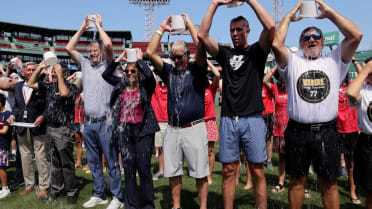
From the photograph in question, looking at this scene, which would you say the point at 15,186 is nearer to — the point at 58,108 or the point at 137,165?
the point at 58,108

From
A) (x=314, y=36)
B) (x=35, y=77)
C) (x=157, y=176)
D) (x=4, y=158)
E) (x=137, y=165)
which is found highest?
(x=314, y=36)

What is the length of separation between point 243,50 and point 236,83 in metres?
0.40

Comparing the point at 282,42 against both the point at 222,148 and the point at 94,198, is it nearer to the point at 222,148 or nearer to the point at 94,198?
the point at 222,148

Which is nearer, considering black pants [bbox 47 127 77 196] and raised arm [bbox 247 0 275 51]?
raised arm [bbox 247 0 275 51]

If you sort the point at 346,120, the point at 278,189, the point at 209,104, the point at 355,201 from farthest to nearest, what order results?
the point at 209,104 → the point at 346,120 → the point at 278,189 → the point at 355,201

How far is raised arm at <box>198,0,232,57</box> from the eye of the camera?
3.06 meters

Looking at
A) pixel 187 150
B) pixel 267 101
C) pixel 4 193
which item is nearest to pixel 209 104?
pixel 267 101

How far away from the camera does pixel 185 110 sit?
3.43 m

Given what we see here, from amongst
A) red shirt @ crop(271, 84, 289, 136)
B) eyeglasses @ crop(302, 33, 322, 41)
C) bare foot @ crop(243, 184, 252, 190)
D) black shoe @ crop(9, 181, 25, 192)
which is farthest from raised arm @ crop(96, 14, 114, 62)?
black shoe @ crop(9, 181, 25, 192)

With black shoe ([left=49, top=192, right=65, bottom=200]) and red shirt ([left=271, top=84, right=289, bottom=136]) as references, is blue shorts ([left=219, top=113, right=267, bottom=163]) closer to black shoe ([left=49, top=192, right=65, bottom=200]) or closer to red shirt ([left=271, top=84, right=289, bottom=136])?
red shirt ([left=271, top=84, right=289, bottom=136])

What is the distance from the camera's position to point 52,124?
4.49m

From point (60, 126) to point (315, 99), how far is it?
12.3 ft

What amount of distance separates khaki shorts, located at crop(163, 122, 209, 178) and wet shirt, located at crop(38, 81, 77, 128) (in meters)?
1.90

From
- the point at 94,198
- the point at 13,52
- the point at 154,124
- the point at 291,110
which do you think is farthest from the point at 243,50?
the point at 13,52
